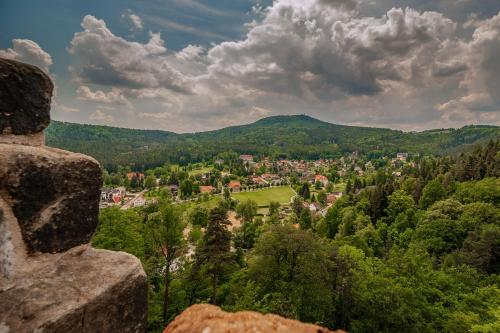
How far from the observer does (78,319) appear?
3.02 metres

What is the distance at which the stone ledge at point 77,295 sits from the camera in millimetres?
2781

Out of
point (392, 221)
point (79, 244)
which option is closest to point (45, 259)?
point (79, 244)

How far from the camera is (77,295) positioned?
10.2ft

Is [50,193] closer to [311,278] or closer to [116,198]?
[311,278]

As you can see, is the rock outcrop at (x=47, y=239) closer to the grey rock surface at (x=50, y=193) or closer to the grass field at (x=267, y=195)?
the grey rock surface at (x=50, y=193)

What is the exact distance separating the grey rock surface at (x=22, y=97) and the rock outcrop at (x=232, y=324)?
119 inches

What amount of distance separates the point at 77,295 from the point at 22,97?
2.50 m

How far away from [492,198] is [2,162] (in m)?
47.1

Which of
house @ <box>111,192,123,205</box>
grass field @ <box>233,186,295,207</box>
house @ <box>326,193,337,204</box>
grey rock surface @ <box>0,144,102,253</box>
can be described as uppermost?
grey rock surface @ <box>0,144,102,253</box>

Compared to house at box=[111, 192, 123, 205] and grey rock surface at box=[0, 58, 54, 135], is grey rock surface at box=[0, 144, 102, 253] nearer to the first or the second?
grey rock surface at box=[0, 58, 54, 135]

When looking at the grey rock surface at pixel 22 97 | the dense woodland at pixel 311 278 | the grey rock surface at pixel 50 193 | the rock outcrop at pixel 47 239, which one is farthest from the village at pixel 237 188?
the grey rock surface at pixel 22 97

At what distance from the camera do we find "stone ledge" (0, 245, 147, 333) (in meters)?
2.78

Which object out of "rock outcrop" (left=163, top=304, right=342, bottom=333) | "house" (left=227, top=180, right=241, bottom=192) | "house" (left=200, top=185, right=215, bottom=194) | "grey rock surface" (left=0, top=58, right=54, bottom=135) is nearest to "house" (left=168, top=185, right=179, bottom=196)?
"house" (left=200, top=185, right=215, bottom=194)

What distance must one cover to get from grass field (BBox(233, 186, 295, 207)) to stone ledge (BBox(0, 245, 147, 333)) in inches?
3984
